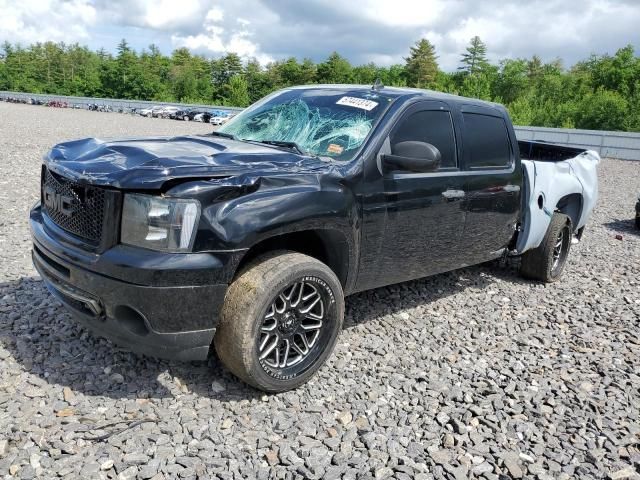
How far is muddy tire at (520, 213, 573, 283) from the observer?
5781 millimetres

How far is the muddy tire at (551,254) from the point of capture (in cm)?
578

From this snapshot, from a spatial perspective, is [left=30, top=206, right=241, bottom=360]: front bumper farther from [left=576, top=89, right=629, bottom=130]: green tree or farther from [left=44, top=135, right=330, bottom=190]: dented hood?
[left=576, top=89, right=629, bottom=130]: green tree

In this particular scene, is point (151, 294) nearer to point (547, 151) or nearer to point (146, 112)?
point (547, 151)

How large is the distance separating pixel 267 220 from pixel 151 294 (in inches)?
28.1

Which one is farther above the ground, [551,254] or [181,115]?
[551,254]

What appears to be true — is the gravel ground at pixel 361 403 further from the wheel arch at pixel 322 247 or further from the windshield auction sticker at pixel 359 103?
the windshield auction sticker at pixel 359 103

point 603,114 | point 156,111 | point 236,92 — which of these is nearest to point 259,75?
point 236,92

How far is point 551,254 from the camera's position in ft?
19.0

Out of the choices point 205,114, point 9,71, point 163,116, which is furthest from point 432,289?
point 9,71

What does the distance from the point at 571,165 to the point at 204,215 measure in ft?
15.8

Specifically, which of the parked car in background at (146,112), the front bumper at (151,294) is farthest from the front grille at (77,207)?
the parked car in background at (146,112)

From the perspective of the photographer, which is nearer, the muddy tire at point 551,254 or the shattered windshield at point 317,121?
the shattered windshield at point 317,121

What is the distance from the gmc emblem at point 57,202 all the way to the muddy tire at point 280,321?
3.40 feet

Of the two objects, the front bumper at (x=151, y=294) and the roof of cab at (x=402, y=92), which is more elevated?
the roof of cab at (x=402, y=92)
